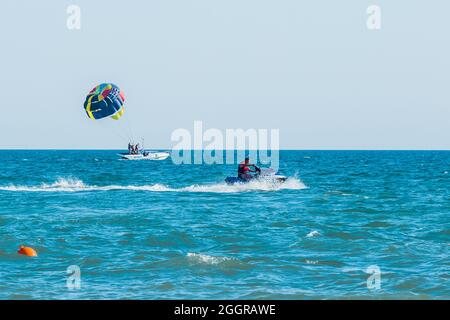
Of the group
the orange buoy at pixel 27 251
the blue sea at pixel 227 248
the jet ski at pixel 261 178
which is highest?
the jet ski at pixel 261 178

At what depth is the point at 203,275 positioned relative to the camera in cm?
1634

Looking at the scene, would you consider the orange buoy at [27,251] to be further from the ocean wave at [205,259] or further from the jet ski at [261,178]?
the jet ski at [261,178]

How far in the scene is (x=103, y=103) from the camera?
49.8 m

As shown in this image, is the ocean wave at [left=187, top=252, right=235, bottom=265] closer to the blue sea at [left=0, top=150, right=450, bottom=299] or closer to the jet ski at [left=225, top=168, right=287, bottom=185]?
the blue sea at [left=0, top=150, right=450, bottom=299]

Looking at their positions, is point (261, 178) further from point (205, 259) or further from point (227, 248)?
point (205, 259)

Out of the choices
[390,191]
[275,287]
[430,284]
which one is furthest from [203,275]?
[390,191]

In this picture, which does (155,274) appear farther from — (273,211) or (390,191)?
(390,191)

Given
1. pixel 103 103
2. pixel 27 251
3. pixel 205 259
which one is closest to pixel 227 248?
pixel 205 259

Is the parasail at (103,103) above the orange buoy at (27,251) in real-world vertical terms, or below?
above

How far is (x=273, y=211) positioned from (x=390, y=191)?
1721cm

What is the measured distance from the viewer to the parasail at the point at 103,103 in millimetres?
49812

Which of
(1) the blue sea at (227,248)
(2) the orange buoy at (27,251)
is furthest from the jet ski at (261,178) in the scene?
(2) the orange buoy at (27,251)
